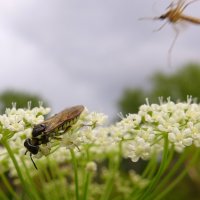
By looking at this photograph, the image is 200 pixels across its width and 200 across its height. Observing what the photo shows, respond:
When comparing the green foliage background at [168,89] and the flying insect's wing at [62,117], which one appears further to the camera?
the green foliage background at [168,89]

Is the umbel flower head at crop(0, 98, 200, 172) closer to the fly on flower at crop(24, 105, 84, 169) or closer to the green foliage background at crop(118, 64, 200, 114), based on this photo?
the fly on flower at crop(24, 105, 84, 169)

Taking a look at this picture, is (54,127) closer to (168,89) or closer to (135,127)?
(135,127)

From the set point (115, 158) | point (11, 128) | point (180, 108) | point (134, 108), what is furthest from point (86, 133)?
point (134, 108)

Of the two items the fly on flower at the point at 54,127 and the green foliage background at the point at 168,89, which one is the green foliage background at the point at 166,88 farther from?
the fly on flower at the point at 54,127

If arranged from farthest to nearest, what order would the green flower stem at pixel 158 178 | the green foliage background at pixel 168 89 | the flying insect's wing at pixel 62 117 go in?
the green foliage background at pixel 168 89
the green flower stem at pixel 158 178
the flying insect's wing at pixel 62 117

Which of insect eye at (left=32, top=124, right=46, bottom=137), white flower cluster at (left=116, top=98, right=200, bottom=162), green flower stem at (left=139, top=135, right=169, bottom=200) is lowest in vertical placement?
green flower stem at (left=139, top=135, right=169, bottom=200)

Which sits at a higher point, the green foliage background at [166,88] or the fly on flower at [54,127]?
the fly on flower at [54,127]

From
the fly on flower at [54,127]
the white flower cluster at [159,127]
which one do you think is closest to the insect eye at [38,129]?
the fly on flower at [54,127]

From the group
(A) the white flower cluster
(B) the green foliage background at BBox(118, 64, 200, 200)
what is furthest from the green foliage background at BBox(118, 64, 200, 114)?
(A) the white flower cluster

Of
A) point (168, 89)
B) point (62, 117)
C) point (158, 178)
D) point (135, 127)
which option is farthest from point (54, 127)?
point (168, 89)
